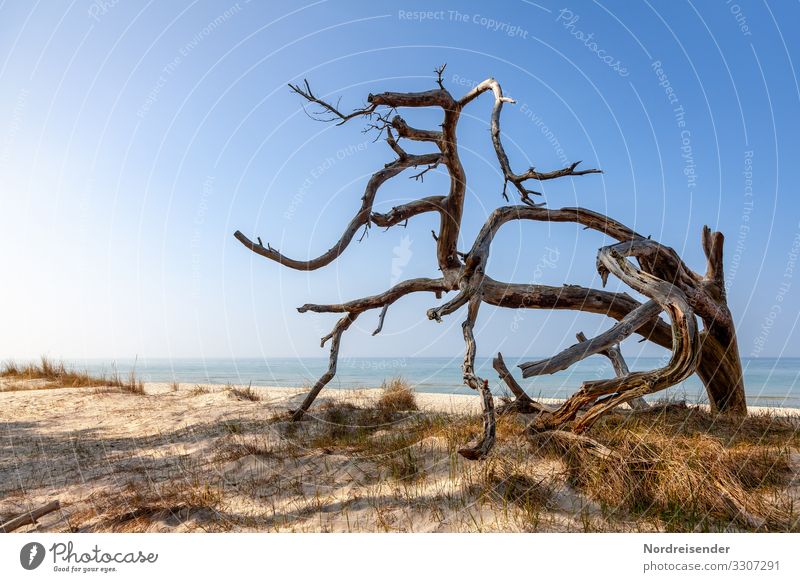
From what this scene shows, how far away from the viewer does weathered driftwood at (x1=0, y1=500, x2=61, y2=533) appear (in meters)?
3.72

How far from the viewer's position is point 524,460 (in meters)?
4.61

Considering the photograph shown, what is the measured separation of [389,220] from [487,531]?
494cm

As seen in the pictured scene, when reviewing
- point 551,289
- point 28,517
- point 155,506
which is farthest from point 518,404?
point 28,517

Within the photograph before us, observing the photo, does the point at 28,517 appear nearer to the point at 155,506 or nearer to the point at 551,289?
the point at 155,506

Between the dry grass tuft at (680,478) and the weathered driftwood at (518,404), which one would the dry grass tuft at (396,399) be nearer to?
the weathered driftwood at (518,404)

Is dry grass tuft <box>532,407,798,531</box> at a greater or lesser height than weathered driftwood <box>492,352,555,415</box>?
lesser

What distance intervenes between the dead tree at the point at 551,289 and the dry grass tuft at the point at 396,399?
1530mm

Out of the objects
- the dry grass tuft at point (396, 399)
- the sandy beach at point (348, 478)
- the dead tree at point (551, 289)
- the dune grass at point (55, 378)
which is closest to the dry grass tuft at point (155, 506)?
the sandy beach at point (348, 478)

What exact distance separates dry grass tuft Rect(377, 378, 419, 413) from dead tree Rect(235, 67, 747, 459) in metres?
1.53

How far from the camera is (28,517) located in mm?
3781

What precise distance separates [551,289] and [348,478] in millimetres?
3693

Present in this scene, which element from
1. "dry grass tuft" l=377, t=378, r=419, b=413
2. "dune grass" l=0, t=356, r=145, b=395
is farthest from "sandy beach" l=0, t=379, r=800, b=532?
"dune grass" l=0, t=356, r=145, b=395

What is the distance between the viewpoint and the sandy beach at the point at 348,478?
382 centimetres

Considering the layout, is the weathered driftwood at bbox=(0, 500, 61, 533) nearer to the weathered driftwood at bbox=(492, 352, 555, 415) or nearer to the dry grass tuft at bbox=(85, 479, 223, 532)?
the dry grass tuft at bbox=(85, 479, 223, 532)
